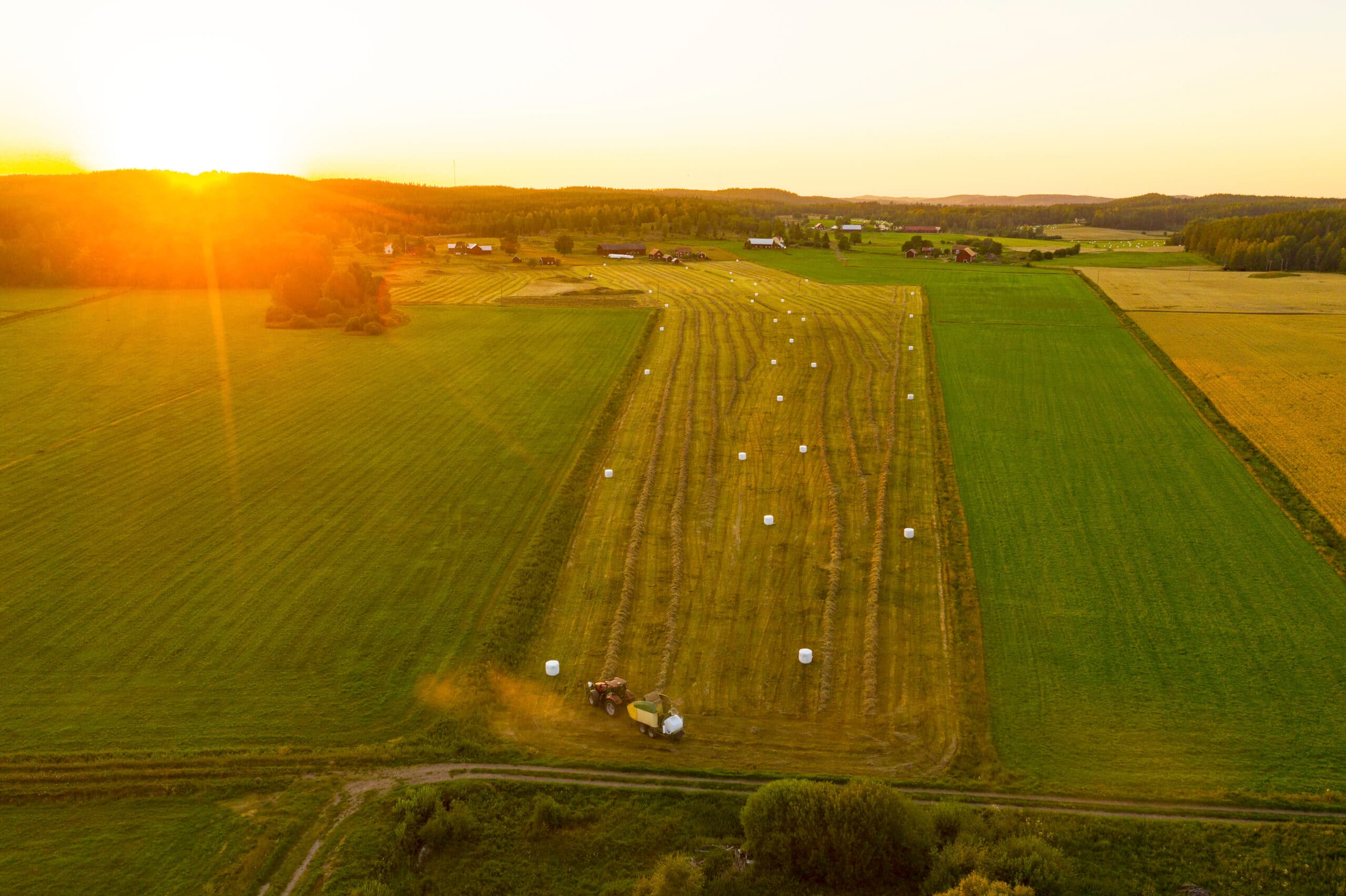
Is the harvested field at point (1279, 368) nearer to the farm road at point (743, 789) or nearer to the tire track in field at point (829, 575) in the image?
the farm road at point (743, 789)

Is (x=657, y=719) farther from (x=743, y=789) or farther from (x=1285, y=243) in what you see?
(x=1285, y=243)

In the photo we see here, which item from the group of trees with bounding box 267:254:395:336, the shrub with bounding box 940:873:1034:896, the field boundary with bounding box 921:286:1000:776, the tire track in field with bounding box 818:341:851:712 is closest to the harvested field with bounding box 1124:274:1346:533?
the field boundary with bounding box 921:286:1000:776

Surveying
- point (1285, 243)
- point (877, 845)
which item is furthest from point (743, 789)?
point (1285, 243)

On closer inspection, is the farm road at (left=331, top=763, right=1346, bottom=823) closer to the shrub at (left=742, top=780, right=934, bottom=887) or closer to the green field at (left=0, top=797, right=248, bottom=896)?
the shrub at (left=742, top=780, right=934, bottom=887)

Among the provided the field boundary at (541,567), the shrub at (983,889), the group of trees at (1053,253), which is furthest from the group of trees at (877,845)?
the group of trees at (1053,253)

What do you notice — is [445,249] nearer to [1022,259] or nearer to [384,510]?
[1022,259]
